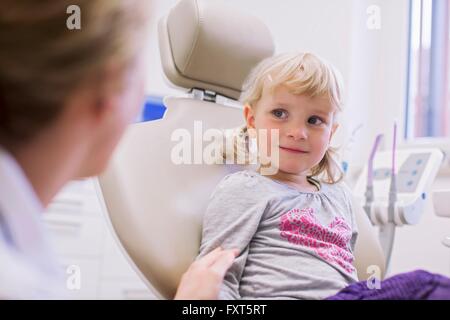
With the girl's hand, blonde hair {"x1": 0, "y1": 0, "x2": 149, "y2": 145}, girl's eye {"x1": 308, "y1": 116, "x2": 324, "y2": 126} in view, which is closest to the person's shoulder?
girl's eye {"x1": 308, "y1": 116, "x2": 324, "y2": 126}

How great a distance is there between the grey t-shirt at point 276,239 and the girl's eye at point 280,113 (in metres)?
0.11

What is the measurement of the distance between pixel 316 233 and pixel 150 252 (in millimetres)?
263

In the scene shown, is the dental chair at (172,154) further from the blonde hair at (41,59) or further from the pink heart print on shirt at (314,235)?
the blonde hair at (41,59)

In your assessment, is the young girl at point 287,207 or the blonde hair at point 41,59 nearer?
the blonde hair at point 41,59

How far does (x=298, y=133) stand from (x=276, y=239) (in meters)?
0.17

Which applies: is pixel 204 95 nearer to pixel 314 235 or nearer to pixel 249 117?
pixel 249 117

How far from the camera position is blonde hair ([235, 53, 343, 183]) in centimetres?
90

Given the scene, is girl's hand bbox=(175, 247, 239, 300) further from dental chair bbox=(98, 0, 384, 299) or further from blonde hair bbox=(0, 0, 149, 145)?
blonde hair bbox=(0, 0, 149, 145)

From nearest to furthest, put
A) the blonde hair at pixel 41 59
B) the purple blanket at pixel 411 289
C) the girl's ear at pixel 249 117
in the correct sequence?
the blonde hair at pixel 41 59 < the purple blanket at pixel 411 289 < the girl's ear at pixel 249 117

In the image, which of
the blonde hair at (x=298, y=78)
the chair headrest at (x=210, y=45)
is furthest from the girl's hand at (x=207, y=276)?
the chair headrest at (x=210, y=45)

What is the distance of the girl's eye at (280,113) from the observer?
2.98 feet

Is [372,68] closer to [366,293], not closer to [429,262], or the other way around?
[429,262]

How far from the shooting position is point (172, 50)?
1.09 meters
